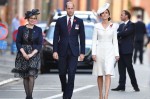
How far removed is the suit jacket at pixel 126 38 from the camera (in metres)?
18.7

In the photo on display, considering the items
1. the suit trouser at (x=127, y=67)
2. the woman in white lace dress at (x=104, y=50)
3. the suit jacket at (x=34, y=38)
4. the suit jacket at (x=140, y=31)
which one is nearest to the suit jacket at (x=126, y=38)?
the suit trouser at (x=127, y=67)

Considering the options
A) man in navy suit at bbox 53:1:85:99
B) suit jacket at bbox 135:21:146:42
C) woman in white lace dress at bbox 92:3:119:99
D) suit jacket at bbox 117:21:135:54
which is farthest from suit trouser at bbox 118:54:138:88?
suit jacket at bbox 135:21:146:42

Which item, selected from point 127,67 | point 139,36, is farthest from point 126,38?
point 139,36

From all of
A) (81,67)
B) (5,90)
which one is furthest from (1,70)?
(5,90)

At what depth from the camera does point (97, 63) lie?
1534 centimetres

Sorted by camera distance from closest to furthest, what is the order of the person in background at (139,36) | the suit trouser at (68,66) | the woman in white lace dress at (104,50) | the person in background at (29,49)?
1. the person in background at (29,49)
2. the suit trouser at (68,66)
3. the woman in white lace dress at (104,50)
4. the person in background at (139,36)

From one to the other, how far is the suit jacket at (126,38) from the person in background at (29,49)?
4.08 metres

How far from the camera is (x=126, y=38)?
18.8m

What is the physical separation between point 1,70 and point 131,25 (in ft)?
25.4

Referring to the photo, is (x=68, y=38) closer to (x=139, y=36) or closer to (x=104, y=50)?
(x=104, y=50)

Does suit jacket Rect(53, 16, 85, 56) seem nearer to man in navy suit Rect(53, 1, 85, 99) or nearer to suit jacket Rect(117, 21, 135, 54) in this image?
man in navy suit Rect(53, 1, 85, 99)

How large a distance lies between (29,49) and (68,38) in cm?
80

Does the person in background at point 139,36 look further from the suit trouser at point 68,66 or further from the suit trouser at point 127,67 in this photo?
the suit trouser at point 68,66

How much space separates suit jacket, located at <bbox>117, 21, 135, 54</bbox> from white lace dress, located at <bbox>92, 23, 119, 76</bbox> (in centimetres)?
333
